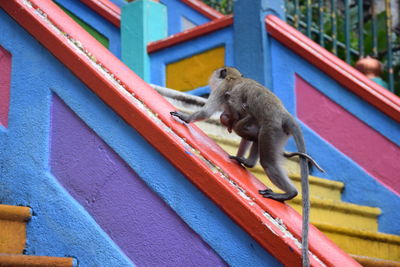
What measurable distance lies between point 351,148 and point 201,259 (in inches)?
99.1

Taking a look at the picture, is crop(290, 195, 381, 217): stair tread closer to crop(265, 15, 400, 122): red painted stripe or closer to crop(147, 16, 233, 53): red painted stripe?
crop(265, 15, 400, 122): red painted stripe

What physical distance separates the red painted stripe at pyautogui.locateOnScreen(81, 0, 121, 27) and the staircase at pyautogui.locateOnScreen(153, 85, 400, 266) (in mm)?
2037

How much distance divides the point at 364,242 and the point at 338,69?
156 centimetres

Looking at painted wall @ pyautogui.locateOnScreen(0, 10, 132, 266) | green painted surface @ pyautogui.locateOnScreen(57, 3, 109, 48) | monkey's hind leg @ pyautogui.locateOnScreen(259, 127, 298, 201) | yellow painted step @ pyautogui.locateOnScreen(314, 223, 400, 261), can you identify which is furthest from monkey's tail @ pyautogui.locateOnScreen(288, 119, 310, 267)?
green painted surface @ pyautogui.locateOnScreen(57, 3, 109, 48)

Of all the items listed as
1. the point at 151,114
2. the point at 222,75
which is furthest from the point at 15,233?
the point at 222,75

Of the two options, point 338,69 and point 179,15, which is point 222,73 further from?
point 179,15

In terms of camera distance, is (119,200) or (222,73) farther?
(222,73)

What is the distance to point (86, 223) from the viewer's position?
314cm

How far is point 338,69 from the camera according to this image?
522cm

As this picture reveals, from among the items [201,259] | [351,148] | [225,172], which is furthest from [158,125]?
[351,148]

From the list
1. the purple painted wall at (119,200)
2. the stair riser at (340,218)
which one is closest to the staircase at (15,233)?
the purple painted wall at (119,200)

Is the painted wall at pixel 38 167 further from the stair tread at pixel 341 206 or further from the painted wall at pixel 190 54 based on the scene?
the painted wall at pixel 190 54

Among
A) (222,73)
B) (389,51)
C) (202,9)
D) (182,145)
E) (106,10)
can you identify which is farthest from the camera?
(202,9)

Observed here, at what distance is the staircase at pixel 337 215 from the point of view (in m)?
4.10
